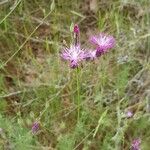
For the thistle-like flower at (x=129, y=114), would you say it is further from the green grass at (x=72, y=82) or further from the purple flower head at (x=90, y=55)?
the purple flower head at (x=90, y=55)

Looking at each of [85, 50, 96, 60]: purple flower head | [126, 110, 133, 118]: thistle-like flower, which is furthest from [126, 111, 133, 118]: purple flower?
[85, 50, 96, 60]: purple flower head

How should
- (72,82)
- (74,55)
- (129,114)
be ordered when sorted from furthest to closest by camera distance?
(72,82) < (129,114) < (74,55)

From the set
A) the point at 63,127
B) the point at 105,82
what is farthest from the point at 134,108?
the point at 63,127

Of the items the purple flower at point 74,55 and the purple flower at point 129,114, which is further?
the purple flower at point 129,114

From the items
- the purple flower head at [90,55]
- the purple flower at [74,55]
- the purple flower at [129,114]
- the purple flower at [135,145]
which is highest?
the purple flower head at [90,55]

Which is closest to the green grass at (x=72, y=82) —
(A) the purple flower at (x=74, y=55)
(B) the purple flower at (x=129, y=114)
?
(B) the purple flower at (x=129, y=114)

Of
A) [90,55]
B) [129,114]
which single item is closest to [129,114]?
[129,114]

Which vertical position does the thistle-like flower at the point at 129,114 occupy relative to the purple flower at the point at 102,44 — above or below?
below

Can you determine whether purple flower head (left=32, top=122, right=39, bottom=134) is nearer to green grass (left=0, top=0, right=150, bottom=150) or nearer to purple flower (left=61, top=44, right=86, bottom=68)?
green grass (left=0, top=0, right=150, bottom=150)

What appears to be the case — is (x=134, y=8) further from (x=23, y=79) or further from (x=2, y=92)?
(x=2, y=92)

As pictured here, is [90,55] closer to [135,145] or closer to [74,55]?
[74,55]
